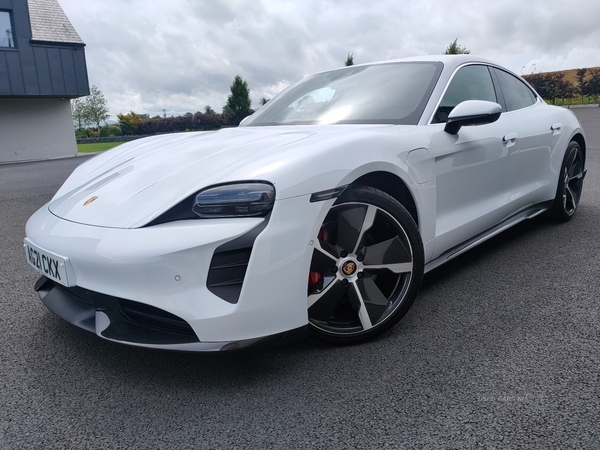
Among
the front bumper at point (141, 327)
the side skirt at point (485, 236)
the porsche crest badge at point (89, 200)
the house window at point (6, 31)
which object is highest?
the house window at point (6, 31)

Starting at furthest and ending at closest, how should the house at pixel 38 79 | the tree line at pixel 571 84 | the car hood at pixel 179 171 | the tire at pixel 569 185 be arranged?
1. the tree line at pixel 571 84
2. the house at pixel 38 79
3. the tire at pixel 569 185
4. the car hood at pixel 179 171

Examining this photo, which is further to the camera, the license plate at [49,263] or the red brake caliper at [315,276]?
the red brake caliper at [315,276]

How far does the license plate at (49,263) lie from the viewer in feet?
6.34

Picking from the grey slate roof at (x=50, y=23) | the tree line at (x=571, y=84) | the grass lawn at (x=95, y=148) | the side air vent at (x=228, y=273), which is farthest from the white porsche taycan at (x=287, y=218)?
the tree line at (x=571, y=84)

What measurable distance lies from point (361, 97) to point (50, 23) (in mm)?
23170

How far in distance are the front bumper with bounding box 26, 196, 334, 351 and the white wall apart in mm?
22772

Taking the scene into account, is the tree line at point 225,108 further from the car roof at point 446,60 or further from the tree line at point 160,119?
the car roof at point 446,60

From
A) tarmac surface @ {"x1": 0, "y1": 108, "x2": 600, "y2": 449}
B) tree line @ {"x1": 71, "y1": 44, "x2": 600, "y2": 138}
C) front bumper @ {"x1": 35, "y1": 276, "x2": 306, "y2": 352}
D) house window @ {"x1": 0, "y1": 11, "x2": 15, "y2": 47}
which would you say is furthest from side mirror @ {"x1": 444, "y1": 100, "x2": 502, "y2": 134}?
house window @ {"x1": 0, "y1": 11, "x2": 15, "y2": 47}

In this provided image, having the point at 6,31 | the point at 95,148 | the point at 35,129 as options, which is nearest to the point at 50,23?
the point at 6,31

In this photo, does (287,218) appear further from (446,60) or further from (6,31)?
(6,31)

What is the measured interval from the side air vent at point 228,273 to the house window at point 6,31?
22512 mm

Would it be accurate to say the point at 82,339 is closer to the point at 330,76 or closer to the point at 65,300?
the point at 65,300

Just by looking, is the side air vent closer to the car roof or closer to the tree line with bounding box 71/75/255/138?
the car roof

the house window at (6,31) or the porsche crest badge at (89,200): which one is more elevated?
the house window at (6,31)
